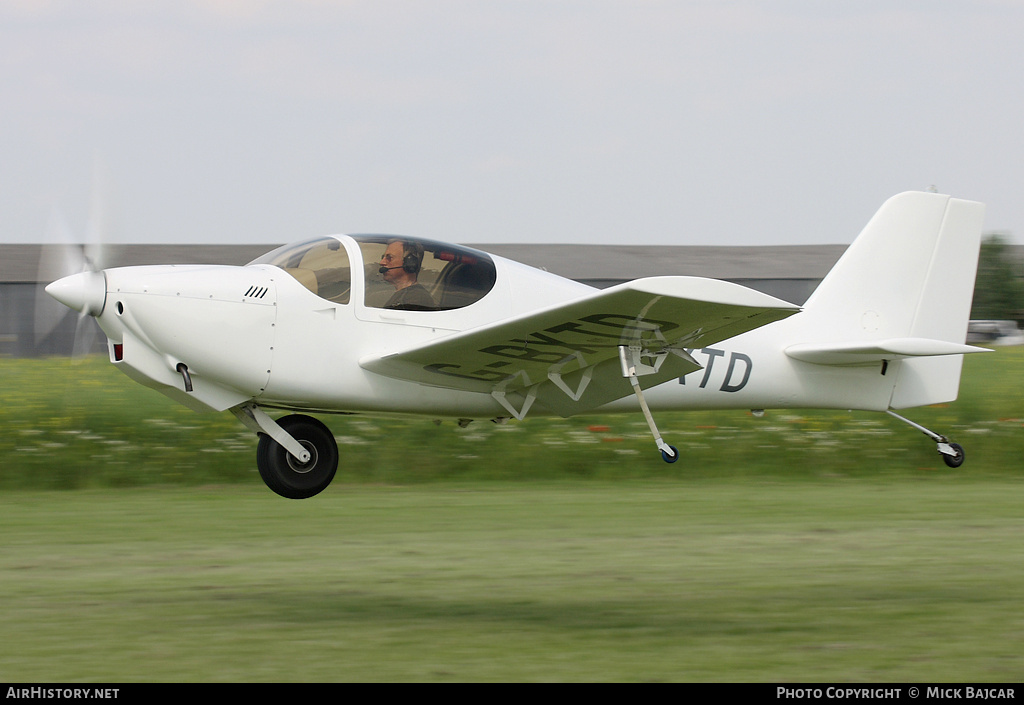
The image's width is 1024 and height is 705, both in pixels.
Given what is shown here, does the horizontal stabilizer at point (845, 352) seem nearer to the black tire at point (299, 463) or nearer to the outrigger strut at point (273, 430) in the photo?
the black tire at point (299, 463)

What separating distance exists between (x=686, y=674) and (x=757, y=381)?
3.31 m

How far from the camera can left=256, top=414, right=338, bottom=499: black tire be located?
7.61m

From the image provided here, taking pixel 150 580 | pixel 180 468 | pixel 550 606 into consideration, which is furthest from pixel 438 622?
pixel 180 468

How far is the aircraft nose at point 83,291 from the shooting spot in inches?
272

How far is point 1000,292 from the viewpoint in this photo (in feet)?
200

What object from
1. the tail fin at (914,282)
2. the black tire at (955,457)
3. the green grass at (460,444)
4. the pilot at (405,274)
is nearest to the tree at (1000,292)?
the green grass at (460,444)

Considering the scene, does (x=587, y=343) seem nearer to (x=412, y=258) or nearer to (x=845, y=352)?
(x=412, y=258)

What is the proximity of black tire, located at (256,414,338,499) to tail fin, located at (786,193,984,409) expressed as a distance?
4530 mm

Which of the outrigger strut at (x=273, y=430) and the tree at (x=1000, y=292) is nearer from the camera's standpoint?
the outrigger strut at (x=273, y=430)

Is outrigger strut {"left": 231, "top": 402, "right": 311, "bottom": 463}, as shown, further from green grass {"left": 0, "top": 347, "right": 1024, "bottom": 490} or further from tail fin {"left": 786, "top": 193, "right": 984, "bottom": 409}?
green grass {"left": 0, "top": 347, "right": 1024, "bottom": 490}

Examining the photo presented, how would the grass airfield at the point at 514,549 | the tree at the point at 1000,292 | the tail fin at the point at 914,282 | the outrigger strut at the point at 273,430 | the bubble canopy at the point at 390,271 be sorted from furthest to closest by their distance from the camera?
1. the tree at the point at 1000,292
2. the tail fin at the point at 914,282
3. the outrigger strut at the point at 273,430
4. the bubble canopy at the point at 390,271
5. the grass airfield at the point at 514,549

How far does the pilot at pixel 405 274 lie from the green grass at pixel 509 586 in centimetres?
217

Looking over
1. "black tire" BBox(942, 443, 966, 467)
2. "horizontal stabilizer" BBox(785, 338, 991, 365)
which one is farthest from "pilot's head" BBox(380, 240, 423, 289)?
"black tire" BBox(942, 443, 966, 467)

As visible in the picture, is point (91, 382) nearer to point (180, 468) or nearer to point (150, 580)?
point (180, 468)
